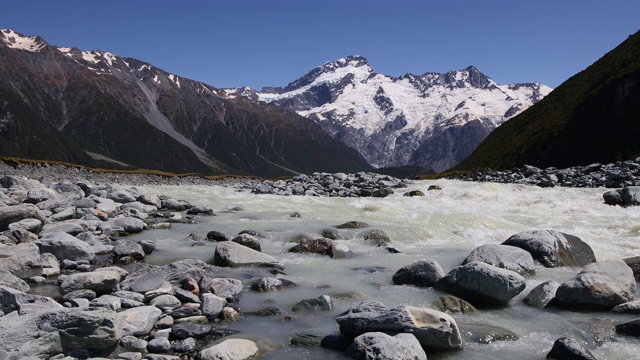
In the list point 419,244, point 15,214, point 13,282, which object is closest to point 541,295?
point 419,244

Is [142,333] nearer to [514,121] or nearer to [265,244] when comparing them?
[265,244]

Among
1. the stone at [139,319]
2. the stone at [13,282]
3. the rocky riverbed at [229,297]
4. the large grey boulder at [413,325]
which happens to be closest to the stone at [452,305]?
the rocky riverbed at [229,297]

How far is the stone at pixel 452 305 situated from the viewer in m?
9.42

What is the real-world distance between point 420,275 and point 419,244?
17.8ft

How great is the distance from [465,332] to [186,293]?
5.55 meters

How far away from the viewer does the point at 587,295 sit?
9578mm

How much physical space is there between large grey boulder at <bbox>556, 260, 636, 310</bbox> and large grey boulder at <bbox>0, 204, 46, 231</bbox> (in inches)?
654

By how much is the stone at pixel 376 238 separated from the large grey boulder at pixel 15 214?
38.6 ft

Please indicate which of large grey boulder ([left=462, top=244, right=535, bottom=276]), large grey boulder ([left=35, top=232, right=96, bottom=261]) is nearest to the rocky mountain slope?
large grey boulder ([left=462, top=244, right=535, bottom=276])

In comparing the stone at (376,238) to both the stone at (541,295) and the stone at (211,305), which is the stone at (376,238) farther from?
the stone at (211,305)

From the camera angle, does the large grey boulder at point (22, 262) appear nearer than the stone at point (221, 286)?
No

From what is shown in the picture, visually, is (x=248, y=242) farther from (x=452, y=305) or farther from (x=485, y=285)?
(x=485, y=285)

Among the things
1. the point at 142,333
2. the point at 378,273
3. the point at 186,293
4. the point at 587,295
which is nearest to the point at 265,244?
the point at 378,273

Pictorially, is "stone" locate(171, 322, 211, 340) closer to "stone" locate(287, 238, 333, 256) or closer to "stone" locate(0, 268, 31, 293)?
"stone" locate(0, 268, 31, 293)
